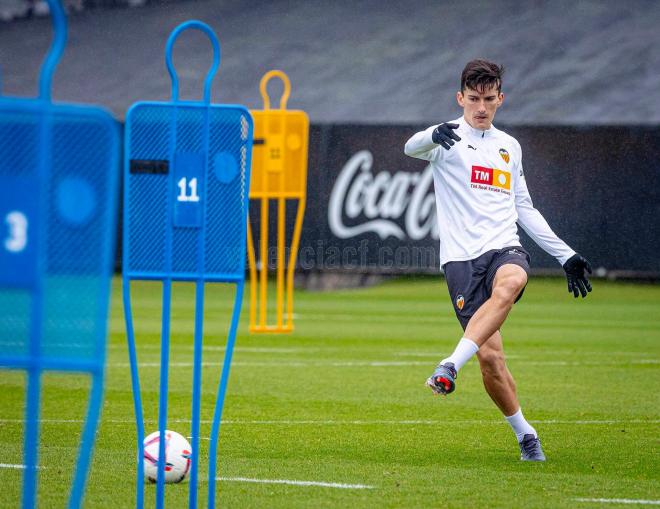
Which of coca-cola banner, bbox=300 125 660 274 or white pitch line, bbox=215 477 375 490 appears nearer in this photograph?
white pitch line, bbox=215 477 375 490

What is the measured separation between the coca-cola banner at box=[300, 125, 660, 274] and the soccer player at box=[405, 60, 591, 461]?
1568cm

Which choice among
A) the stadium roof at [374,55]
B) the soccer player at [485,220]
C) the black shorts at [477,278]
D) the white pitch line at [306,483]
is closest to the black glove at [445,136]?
the soccer player at [485,220]

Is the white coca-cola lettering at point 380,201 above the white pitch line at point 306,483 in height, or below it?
below

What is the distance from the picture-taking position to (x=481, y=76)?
7.63m

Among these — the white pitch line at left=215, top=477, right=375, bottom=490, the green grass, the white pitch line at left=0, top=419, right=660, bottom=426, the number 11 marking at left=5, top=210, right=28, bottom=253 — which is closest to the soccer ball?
the green grass

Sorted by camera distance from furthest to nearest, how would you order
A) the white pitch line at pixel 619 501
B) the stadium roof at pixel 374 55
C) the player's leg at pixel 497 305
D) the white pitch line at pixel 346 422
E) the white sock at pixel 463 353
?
A: the stadium roof at pixel 374 55
the white pitch line at pixel 346 422
the player's leg at pixel 497 305
the white sock at pixel 463 353
the white pitch line at pixel 619 501

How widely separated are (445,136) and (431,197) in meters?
17.4

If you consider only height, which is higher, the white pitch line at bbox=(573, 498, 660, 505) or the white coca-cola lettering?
the white pitch line at bbox=(573, 498, 660, 505)

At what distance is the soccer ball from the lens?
21.6 ft

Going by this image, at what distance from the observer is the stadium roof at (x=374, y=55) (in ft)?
102

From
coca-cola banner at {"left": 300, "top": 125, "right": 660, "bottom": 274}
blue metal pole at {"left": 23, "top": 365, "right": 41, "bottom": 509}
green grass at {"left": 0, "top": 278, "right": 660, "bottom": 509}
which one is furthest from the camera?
coca-cola banner at {"left": 300, "top": 125, "right": 660, "bottom": 274}

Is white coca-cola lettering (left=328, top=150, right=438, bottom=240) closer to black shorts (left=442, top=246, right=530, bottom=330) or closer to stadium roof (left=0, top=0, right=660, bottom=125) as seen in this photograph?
stadium roof (left=0, top=0, right=660, bottom=125)

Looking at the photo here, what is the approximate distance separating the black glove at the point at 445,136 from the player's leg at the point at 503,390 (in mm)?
1157

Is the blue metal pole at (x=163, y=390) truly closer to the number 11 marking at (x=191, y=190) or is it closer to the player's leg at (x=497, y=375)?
the number 11 marking at (x=191, y=190)
